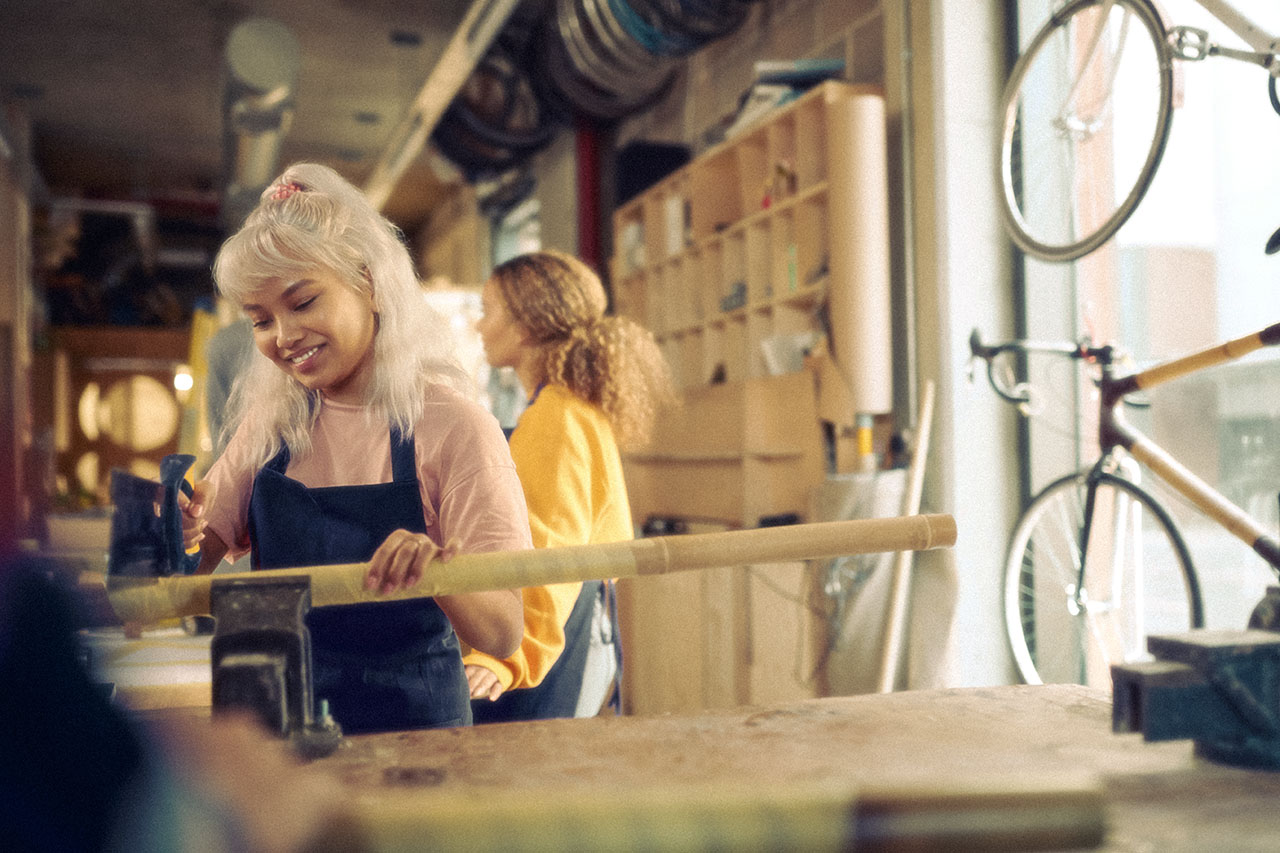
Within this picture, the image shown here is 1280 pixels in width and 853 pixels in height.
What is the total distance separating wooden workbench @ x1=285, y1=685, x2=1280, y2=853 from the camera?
2.38 ft

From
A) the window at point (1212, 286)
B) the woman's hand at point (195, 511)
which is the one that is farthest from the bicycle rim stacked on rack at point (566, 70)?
the woman's hand at point (195, 511)

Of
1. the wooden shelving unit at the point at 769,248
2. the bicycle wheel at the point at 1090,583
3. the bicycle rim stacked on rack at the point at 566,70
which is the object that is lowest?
the bicycle wheel at the point at 1090,583

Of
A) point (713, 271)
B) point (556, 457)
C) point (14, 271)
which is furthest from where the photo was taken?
point (14, 271)

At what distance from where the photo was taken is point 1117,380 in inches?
100

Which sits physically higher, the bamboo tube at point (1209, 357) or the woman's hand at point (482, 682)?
the bamboo tube at point (1209, 357)

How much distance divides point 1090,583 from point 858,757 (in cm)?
239

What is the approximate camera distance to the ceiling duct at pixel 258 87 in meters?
5.56

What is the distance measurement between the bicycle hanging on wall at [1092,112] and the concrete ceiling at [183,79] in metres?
4.23

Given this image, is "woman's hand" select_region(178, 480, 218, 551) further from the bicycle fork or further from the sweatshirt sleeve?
the bicycle fork

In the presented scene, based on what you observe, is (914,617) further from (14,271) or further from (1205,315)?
(14,271)

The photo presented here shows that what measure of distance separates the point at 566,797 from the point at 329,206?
3.00 ft

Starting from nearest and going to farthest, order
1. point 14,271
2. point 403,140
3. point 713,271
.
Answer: point 713,271, point 403,140, point 14,271

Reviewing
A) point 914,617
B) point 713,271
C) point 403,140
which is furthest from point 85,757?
point 403,140

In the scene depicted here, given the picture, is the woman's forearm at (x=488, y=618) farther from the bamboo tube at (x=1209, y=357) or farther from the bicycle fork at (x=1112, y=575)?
the bicycle fork at (x=1112, y=575)
